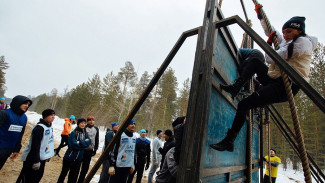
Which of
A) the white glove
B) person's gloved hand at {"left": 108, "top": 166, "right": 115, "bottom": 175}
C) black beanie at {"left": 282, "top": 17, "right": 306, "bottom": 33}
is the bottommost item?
person's gloved hand at {"left": 108, "top": 166, "right": 115, "bottom": 175}

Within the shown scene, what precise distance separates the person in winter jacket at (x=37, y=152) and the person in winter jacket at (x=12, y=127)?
0.34 metres

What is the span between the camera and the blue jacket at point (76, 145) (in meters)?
3.94

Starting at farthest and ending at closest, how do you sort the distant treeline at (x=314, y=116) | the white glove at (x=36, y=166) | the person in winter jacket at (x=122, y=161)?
the distant treeline at (x=314, y=116), the person in winter jacket at (x=122, y=161), the white glove at (x=36, y=166)

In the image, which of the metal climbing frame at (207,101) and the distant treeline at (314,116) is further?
the distant treeline at (314,116)

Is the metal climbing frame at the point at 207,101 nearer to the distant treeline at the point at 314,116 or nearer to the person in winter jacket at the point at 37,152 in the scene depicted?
the person in winter jacket at the point at 37,152

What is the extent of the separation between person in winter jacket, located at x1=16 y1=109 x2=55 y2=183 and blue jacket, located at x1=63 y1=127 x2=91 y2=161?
523 millimetres

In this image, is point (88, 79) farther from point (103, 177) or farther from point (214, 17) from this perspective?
point (214, 17)

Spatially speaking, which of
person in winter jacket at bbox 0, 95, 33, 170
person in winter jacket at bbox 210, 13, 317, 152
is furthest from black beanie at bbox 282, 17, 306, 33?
person in winter jacket at bbox 0, 95, 33, 170

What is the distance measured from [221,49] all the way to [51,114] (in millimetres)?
3675

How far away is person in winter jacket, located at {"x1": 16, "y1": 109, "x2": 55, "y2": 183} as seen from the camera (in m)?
3.04

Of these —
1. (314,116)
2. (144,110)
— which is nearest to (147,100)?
(144,110)

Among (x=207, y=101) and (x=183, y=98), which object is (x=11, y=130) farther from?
(x=183, y=98)

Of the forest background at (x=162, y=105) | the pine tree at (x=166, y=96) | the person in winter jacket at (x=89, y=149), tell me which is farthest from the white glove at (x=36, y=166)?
the pine tree at (x=166, y=96)

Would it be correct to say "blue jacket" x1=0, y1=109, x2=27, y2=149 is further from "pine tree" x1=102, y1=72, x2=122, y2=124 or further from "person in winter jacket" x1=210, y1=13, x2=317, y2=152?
"pine tree" x1=102, y1=72, x2=122, y2=124
